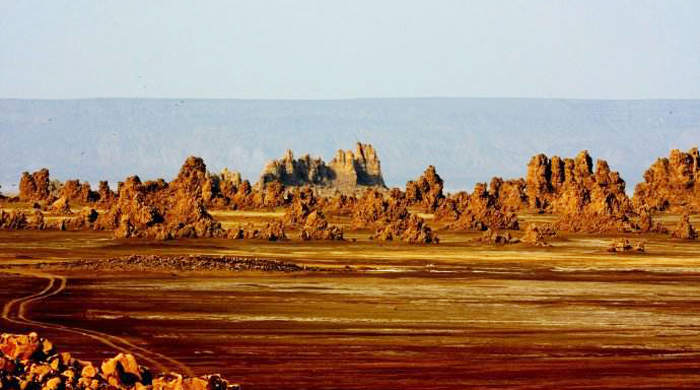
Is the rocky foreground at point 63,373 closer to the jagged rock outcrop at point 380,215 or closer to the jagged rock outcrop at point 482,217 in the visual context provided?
the jagged rock outcrop at point 380,215

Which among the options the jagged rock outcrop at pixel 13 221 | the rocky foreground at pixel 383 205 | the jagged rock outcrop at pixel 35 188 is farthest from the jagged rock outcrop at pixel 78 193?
the jagged rock outcrop at pixel 13 221

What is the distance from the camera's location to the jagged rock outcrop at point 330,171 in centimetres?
12050

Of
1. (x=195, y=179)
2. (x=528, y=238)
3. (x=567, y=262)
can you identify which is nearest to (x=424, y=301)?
(x=567, y=262)

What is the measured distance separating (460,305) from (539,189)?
2461 inches

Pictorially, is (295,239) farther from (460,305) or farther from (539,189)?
(539,189)

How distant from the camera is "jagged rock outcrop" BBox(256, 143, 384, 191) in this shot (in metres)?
120

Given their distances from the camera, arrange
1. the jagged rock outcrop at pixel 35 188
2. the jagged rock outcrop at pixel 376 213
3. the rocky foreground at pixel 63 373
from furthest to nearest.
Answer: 1. the jagged rock outcrop at pixel 35 188
2. the jagged rock outcrop at pixel 376 213
3. the rocky foreground at pixel 63 373

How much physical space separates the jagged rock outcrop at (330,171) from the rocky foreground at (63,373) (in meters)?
98.8

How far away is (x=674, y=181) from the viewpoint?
94.9 m

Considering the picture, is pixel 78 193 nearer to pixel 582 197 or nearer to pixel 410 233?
pixel 582 197

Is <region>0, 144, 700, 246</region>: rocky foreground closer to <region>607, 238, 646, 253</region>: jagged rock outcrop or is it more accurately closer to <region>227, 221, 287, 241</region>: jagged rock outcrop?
<region>227, 221, 287, 241</region>: jagged rock outcrop

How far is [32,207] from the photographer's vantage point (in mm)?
84625

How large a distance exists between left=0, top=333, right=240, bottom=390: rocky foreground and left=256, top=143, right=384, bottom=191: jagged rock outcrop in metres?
98.8

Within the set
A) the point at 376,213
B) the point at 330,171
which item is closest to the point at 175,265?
the point at 376,213
